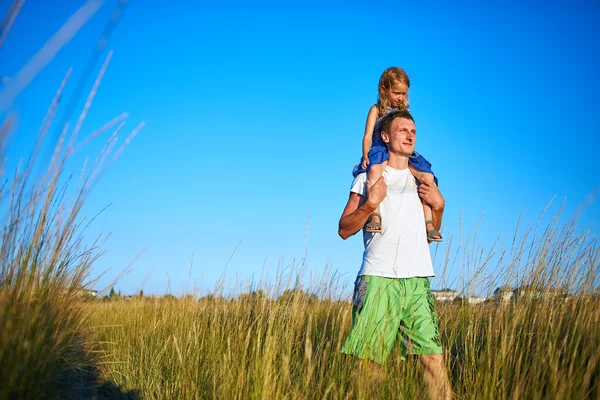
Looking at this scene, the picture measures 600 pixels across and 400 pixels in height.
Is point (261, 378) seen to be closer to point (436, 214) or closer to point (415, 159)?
point (436, 214)

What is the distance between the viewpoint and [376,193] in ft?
10.0

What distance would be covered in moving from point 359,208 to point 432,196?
581mm

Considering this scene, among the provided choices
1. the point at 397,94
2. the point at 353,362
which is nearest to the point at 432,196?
the point at 353,362

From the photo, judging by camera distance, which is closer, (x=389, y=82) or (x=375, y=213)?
(x=375, y=213)

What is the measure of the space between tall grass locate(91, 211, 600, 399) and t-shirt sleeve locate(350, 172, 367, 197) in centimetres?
84

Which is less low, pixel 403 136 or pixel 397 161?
pixel 403 136

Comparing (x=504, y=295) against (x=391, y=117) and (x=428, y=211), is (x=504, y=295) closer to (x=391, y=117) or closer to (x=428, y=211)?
(x=428, y=211)

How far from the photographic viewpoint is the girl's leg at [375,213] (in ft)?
10.3

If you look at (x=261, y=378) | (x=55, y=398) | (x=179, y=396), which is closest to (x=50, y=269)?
(x=55, y=398)

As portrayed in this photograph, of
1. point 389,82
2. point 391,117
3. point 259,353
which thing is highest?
point 389,82

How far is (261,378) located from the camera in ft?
9.58

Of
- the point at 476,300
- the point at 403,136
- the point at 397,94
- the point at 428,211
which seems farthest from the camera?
the point at 397,94

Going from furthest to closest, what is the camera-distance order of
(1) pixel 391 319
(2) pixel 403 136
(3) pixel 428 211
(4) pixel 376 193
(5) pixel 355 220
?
(3) pixel 428 211
(2) pixel 403 136
(5) pixel 355 220
(4) pixel 376 193
(1) pixel 391 319

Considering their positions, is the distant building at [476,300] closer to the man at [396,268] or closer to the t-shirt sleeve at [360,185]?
the man at [396,268]
